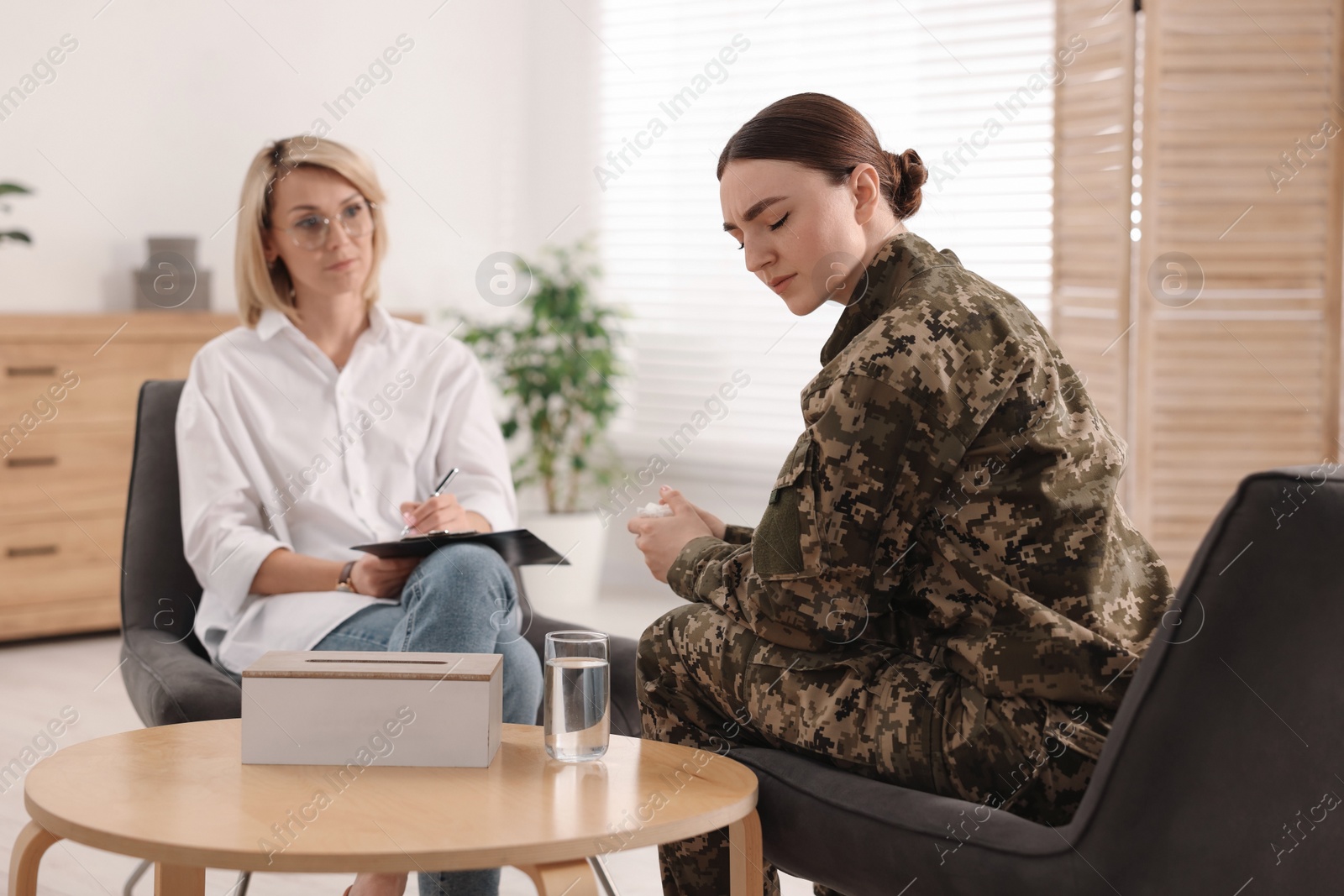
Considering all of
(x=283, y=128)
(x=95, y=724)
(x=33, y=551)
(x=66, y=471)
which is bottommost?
(x=95, y=724)

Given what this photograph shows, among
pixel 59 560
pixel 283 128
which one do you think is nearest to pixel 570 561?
pixel 59 560

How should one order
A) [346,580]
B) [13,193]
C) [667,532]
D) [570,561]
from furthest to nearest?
1. [570,561]
2. [13,193]
3. [346,580]
4. [667,532]

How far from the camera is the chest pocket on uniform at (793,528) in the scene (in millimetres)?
1331

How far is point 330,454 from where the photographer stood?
217 cm

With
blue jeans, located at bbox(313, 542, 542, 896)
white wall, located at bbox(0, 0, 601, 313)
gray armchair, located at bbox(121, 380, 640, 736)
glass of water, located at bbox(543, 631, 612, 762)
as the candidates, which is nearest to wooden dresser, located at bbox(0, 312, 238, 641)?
white wall, located at bbox(0, 0, 601, 313)

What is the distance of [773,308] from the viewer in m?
4.65

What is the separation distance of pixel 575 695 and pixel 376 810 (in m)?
0.25

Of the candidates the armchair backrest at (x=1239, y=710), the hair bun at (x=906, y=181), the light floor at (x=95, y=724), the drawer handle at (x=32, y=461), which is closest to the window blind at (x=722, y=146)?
the light floor at (x=95, y=724)

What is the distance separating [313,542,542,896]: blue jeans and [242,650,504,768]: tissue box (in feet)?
1.47

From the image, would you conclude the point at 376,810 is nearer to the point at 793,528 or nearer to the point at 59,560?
the point at 793,528

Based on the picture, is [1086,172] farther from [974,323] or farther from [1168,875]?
[1168,875]

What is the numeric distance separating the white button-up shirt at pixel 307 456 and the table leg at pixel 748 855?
85 cm

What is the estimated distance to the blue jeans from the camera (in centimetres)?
182

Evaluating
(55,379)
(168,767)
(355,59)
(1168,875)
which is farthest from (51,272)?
(1168,875)
